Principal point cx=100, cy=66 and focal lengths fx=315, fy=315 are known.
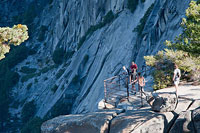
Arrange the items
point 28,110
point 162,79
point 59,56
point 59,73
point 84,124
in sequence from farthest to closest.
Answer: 1. point 59,56
2. point 59,73
3. point 28,110
4. point 162,79
5. point 84,124

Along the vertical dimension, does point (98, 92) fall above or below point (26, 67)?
below

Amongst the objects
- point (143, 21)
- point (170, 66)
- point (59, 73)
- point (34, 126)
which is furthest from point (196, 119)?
point (59, 73)

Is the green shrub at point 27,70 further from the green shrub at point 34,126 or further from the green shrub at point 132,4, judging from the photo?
the green shrub at point 132,4

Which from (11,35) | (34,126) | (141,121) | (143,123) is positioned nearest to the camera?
(143,123)

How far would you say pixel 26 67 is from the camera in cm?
6206

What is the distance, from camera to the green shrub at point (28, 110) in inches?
1859

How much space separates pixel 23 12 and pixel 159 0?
5126 cm

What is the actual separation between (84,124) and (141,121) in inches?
96.3

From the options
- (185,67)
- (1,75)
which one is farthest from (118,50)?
(1,75)

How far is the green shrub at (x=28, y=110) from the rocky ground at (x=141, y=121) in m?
34.4

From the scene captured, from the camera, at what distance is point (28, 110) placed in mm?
47750

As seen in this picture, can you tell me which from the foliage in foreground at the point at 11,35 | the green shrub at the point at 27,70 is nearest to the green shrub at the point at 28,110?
the green shrub at the point at 27,70

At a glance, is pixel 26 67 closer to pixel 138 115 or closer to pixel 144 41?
pixel 144 41

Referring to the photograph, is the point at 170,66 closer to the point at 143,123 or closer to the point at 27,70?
the point at 143,123
